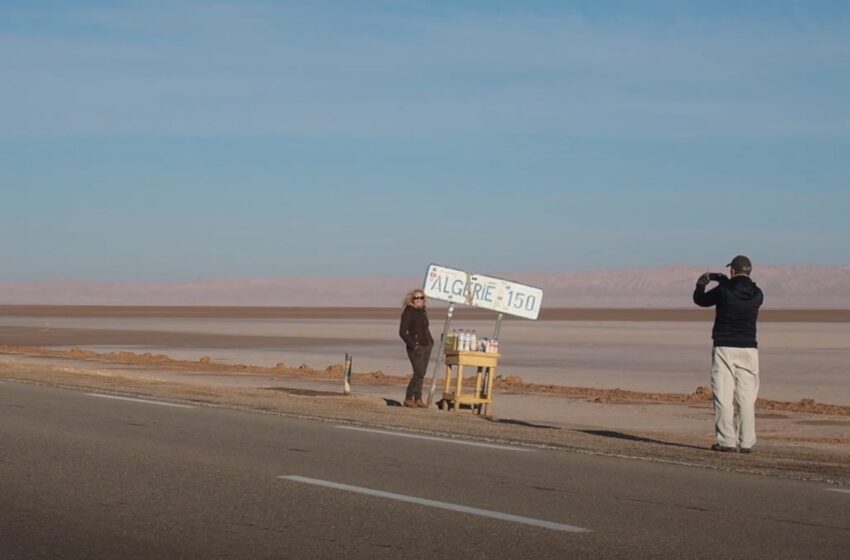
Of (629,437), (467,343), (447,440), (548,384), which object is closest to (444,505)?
(447,440)

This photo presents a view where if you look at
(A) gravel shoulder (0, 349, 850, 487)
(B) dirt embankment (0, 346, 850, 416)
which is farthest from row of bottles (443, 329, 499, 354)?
→ (B) dirt embankment (0, 346, 850, 416)

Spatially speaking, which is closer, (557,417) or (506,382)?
(557,417)

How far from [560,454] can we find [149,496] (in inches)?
177

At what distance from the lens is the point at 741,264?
46.9 feet

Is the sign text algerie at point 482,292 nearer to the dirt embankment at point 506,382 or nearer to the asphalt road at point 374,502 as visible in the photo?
the dirt embankment at point 506,382

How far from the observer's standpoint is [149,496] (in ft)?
34.8

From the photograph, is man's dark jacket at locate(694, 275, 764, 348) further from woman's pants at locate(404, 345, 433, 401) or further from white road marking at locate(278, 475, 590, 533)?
woman's pants at locate(404, 345, 433, 401)

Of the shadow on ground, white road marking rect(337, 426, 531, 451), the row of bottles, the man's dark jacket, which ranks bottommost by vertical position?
white road marking rect(337, 426, 531, 451)

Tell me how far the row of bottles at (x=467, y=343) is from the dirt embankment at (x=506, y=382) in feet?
17.0

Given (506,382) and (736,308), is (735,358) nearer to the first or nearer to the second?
(736,308)

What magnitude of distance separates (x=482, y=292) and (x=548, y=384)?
1097cm

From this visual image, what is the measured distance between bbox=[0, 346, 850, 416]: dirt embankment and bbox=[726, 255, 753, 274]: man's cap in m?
9.85

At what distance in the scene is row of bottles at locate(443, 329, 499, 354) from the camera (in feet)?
68.5

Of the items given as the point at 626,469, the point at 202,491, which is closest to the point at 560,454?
the point at 626,469
